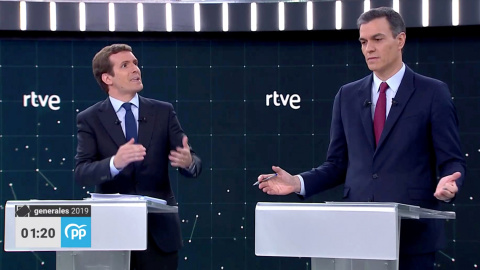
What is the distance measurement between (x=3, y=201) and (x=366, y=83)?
13.2 feet

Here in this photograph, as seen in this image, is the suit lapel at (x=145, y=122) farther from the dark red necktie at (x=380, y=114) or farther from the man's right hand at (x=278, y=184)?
the dark red necktie at (x=380, y=114)

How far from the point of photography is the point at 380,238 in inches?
98.9

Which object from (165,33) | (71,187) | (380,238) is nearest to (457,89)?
(165,33)

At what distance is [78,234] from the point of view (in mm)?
2898

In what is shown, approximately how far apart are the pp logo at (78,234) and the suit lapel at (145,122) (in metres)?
0.82

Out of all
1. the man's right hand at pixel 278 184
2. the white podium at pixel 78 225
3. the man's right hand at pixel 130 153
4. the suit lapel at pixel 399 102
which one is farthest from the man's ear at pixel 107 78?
the suit lapel at pixel 399 102

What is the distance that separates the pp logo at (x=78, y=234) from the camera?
289cm

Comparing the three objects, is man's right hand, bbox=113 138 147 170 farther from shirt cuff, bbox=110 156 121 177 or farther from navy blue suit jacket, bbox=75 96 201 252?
navy blue suit jacket, bbox=75 96 201 252

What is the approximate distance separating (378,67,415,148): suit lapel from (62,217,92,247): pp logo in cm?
113

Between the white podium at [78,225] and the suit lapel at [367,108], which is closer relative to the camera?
the white podium at [78,225]

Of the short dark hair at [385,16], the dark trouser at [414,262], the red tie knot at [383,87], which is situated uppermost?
the short dark hair at [385,16]

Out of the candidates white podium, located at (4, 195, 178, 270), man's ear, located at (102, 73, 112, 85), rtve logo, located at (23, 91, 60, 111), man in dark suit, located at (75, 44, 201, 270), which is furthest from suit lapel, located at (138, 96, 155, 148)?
rtve logo, located at (23, 91, 60, 111)

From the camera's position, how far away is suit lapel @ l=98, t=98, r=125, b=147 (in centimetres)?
364

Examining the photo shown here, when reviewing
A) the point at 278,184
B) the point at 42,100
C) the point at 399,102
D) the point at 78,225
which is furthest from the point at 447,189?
the point at 42,100
